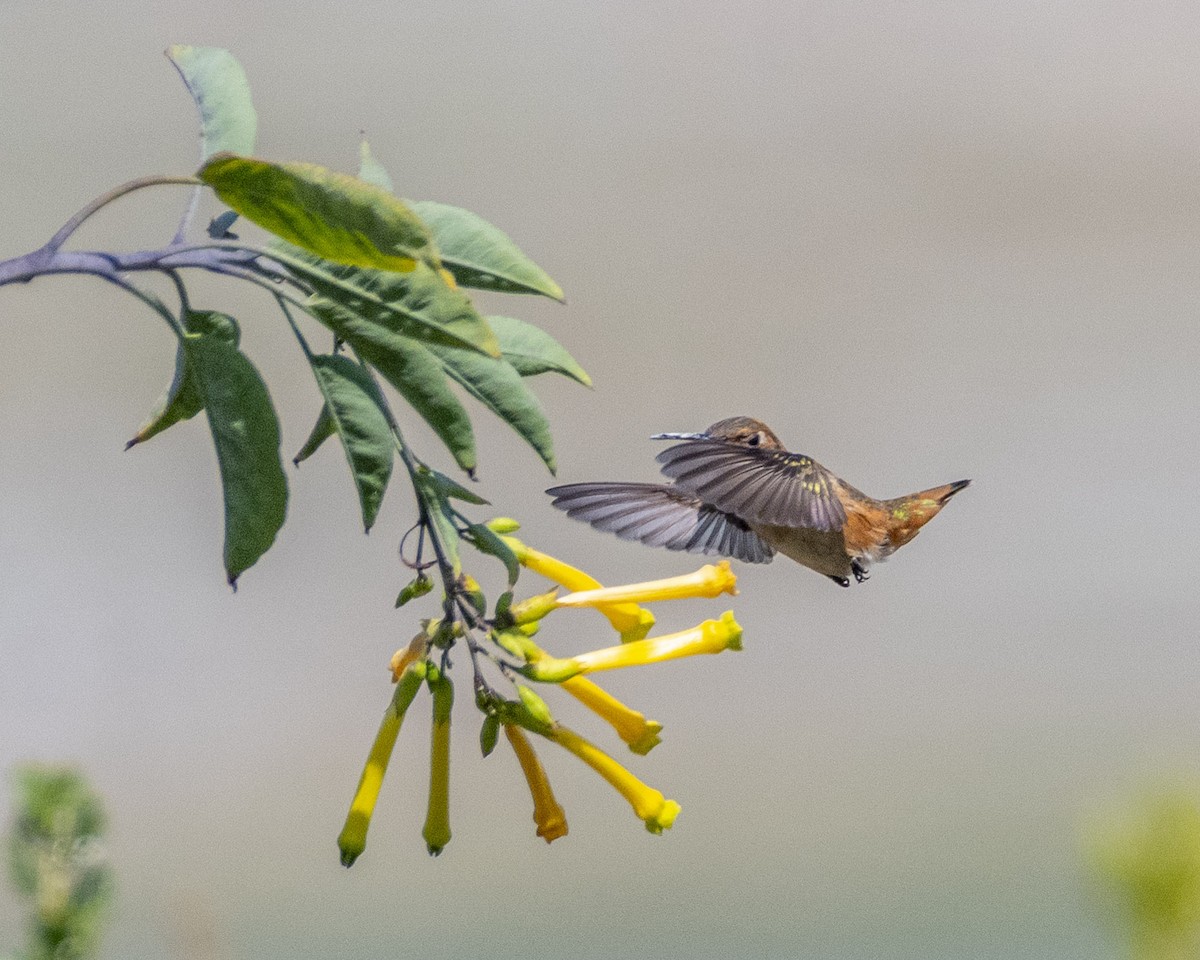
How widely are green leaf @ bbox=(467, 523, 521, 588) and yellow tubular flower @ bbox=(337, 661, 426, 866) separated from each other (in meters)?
0.16

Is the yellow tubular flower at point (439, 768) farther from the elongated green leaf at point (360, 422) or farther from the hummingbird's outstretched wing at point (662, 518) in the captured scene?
the hummingbird's outstretched wing at point (662, 518)

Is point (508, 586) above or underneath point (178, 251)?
underneath

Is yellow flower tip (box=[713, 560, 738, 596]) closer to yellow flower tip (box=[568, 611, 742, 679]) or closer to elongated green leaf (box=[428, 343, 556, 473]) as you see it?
yellow flower tip (box=[568, 611, 742, 679])

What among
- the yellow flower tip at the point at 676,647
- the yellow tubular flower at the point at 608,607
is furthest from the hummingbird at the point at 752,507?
the yellow flower tip at the point at 676,647

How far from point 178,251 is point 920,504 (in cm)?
146

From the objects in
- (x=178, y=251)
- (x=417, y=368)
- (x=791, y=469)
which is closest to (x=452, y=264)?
(x=417, y=368)

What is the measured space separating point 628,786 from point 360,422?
49cm

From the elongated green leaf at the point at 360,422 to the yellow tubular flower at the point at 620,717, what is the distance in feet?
1.05

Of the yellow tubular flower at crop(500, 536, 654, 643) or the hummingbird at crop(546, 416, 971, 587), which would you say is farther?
the hummingbird at crop(546, 416, 971, 587)

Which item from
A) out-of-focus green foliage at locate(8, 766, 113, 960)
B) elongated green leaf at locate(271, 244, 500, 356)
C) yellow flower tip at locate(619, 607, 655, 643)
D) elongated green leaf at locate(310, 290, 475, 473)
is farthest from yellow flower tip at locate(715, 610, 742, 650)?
out-of-focus green foliage at locate(8, 766, 113, 960)

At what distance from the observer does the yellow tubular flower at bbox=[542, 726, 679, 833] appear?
1237 millimetres

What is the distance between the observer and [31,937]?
1297 millimetres

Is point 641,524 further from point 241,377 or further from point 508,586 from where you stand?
point 241,377

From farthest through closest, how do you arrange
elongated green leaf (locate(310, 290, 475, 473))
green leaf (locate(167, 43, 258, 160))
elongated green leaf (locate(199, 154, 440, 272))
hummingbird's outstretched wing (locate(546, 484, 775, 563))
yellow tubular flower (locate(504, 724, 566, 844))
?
hummingbird's outstretched wing (locate(546, 484, 775, 563))
yellow tubular flower (locate(504, 724, 566, 844))
green leaf (locate(167, 43, 258, 160))
elongated green leaf (locate(310, 290, 475, 473))
elongated green leaf (locate(199, 154, 440, 272))
